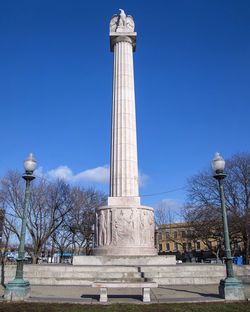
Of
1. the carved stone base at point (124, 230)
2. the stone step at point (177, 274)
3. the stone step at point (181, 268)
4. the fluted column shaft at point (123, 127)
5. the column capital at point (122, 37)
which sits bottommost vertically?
the stone step at point (177, 274)

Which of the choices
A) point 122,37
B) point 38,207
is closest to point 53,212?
point 38,207

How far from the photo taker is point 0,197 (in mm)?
38469

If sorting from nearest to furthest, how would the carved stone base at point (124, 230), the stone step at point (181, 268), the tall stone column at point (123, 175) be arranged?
the stone step at point (181, 268)
the carved stone base at point (124, 230)
the tall stone column at point (123, 175)

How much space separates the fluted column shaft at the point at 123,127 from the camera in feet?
75.6

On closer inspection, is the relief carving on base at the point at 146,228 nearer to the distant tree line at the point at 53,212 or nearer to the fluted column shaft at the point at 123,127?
the fluted column shaft at the point at 123,127

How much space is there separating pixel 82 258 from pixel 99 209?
3457 millimetres

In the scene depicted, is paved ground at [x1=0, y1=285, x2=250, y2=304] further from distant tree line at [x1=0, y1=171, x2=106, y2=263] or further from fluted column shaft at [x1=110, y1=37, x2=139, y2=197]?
distant tree line at [x1=0, y1=171, x2=106, y2=263]

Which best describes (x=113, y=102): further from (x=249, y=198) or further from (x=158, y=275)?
(x=249, y=198)

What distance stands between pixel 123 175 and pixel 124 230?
13.2 ft

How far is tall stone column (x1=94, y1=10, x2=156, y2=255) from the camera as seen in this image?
68.7ft

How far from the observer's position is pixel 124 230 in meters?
20.9

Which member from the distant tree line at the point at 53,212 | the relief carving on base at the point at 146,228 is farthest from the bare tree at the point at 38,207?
the relief carving on base at the point at 146,228

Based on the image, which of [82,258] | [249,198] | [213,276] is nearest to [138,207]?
[82,258]

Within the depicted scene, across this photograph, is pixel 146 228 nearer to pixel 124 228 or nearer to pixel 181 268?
pixel 124 228
